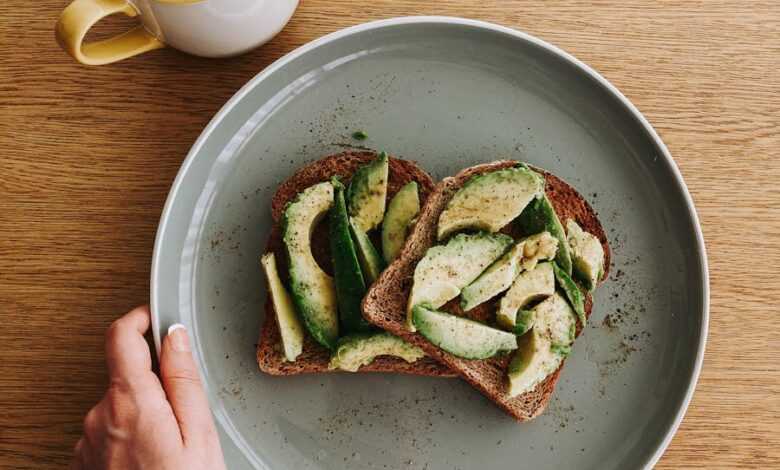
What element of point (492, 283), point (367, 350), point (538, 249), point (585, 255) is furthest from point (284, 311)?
point (585, 255)

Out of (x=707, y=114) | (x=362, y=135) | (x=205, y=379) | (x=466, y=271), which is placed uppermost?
(x=707, y=114)

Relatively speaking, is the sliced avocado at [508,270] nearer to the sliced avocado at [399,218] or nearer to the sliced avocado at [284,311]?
the sliced avocado at [399,218]

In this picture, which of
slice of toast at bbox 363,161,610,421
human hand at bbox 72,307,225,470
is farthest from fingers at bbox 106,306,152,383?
slice of toast at bbox 363,161,610,421

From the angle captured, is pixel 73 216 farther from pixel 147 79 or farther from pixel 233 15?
pixel 233 15

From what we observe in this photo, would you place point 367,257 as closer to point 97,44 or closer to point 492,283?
point 492,283

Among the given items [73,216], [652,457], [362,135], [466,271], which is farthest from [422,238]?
[73,216]

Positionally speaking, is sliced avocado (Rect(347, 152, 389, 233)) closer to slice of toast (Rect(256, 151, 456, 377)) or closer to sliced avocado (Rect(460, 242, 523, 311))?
slice of toast (Rect(256, 151, 456, 377))
